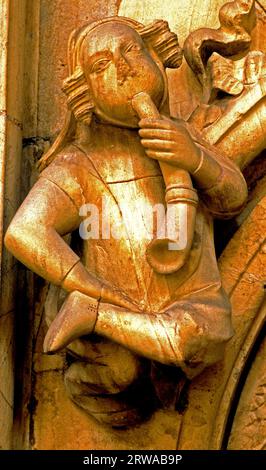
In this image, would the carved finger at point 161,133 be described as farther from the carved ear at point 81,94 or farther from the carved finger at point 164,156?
the carved ear at point 81,94

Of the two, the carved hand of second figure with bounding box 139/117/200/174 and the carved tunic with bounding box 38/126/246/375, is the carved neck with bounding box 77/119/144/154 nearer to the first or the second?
the carved tunic with bounding box 38/126/246/375

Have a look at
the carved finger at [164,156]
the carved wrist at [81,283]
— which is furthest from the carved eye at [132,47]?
the carved wrist at [81,283]

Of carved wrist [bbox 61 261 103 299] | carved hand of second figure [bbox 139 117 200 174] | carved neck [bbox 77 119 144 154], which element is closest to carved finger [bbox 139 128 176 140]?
carved hand of second figure [bbox 139 117 200 174]

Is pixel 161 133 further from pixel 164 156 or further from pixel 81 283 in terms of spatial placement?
pixel 81 283

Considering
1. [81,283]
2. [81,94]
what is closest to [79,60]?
[81,94]

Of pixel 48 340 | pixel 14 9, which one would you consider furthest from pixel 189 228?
pixel 14 9

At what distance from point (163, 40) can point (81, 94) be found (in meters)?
0.20

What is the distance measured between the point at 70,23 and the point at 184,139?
1.93 ft

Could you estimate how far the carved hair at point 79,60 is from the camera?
190 inches

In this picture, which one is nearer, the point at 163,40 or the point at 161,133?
the point at 161,133

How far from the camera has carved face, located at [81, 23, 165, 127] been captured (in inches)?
188

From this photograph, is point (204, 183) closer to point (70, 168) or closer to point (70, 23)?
point (70, 168)

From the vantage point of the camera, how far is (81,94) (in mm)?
4828

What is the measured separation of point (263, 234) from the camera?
495cm
